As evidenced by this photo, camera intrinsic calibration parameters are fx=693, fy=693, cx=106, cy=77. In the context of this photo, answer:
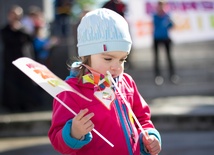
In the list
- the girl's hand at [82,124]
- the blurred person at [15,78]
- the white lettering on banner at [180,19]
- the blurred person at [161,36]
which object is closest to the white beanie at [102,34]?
the girl's hand at [82,124]

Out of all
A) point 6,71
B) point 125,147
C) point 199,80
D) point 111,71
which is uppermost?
point 111,71

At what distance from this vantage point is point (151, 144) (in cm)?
329

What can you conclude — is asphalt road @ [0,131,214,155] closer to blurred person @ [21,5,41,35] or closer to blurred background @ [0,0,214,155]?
blurred background @ [0,0,214,155]

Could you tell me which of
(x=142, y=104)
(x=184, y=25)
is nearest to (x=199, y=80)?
(x=184, y=25)

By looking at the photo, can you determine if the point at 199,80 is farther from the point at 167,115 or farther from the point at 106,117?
the point at 106,117

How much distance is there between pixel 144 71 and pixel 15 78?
3236 mm

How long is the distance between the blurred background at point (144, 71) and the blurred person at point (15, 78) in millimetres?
17

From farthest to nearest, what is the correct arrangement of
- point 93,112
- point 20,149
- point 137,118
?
point 20,149
point 137,118
point 93,112

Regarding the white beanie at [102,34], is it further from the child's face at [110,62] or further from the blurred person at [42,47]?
the blurred person at [42,47]

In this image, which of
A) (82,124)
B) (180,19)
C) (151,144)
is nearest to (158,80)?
(180,19)

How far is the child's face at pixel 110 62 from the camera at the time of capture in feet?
10.5

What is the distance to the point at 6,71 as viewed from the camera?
452 inches

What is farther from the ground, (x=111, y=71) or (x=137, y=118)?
(x=111, y=71)

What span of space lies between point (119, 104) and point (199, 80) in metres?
10.3
